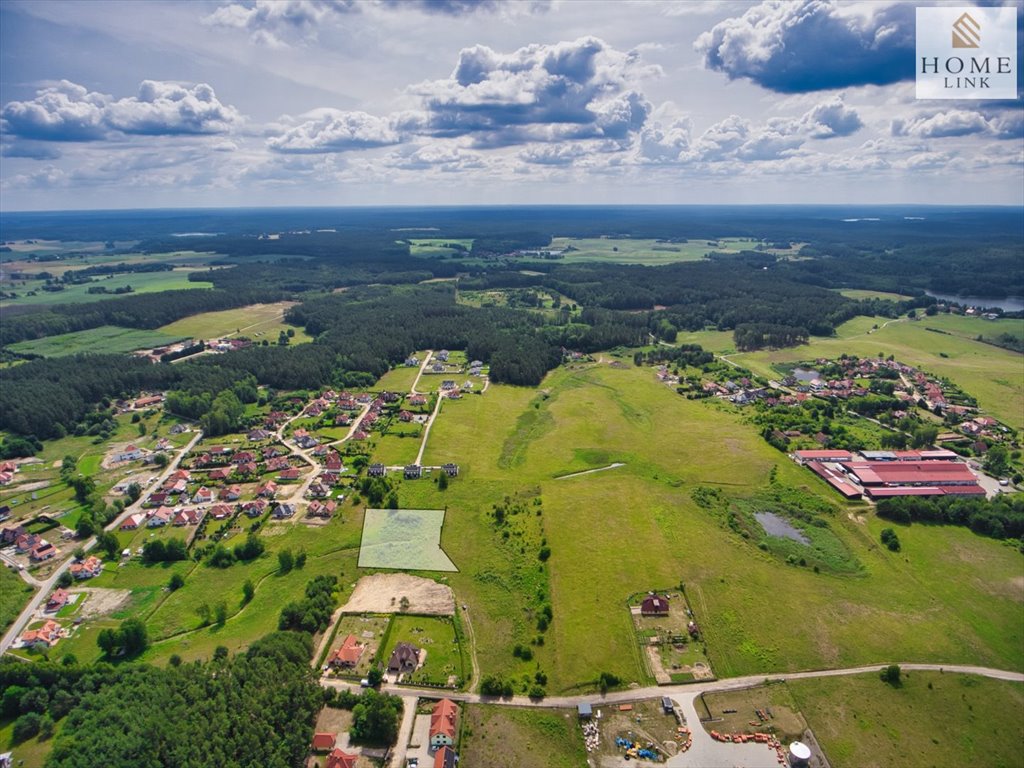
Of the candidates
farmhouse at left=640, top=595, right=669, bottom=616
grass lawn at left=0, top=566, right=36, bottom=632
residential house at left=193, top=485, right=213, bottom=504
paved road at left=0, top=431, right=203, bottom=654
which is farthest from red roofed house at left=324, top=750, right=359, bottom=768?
residential house at left=193, top=485, right=213, bottom=504

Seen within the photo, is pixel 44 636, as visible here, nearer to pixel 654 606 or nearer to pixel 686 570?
pixel 654 606

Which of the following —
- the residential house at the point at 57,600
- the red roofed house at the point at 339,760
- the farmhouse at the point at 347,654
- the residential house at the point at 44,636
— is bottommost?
the red roofed house at the point at 339,760

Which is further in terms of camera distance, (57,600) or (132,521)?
(132,521)

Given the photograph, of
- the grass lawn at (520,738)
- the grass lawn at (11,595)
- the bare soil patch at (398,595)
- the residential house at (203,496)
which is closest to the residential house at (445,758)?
the grass lawn at (520,738)

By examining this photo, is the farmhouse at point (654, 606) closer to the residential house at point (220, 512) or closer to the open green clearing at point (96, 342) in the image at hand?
the residential house at point (220, 512)

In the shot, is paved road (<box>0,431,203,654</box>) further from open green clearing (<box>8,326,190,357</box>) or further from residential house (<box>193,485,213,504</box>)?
open green clearing (<box>8,326,190,357</box>)

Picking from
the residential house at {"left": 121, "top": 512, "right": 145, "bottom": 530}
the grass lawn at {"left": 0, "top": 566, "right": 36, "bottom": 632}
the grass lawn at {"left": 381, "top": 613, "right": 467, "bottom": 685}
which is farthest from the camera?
the residential house at {"left": 121, "top": 512, "right": 145, "bottom": 530}

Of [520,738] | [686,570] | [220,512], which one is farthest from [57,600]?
[686,570]
